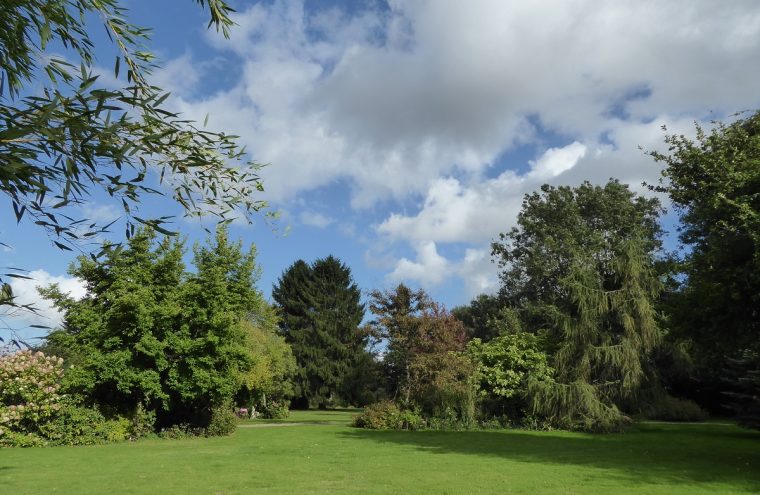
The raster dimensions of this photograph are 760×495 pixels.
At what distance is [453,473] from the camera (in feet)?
38.0

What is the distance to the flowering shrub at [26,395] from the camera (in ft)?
58.6

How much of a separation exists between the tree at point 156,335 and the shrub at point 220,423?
1.07 feet

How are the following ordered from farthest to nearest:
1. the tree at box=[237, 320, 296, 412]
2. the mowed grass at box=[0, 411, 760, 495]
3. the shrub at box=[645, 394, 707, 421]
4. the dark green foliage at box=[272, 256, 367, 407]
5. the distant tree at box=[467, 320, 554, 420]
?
1. the dark green foliage at box=[272, 256, 367, 407]
2. the tree at box=[237, 320, 296, 412]
3. the shrub at box=[645, 394, 707, 421]
4. the distant tree at box=[467, 320, 554, 420]
5. the mowed grass at box=[0, 411, 760, 495]

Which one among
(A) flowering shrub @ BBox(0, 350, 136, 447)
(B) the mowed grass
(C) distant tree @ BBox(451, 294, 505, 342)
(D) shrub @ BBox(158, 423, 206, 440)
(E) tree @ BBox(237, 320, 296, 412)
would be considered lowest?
(B) the mowed grass

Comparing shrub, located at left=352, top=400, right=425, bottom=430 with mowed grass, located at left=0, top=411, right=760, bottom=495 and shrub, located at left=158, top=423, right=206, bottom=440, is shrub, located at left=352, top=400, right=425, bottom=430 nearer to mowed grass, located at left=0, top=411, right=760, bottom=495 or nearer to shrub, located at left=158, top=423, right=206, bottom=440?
mowed grass, located at left=0, top=411, right=760, bottom=495

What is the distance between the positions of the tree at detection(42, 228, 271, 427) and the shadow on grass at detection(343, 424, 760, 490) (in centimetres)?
632

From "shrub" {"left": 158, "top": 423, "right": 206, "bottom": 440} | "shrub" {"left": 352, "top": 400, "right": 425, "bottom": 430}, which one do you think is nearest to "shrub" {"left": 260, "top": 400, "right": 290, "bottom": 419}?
"shrub" {"left": 352, "top": 400, "right": 425, "bottom": 430}

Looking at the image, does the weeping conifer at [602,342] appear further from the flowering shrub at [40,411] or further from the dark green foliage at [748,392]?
the flowering shrub at [40,411]

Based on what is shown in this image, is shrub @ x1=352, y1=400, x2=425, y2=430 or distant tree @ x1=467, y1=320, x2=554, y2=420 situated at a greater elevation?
distant tree @ x1=467, y1=320, x2=554, y2=420

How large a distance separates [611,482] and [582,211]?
32841 millimetres

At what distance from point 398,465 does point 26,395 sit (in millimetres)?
13553

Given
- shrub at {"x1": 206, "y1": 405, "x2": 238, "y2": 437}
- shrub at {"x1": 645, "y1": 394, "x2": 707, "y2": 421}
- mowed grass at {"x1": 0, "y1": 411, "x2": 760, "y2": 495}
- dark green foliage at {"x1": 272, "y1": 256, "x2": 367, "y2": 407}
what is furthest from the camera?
dark green foliage at {"x1": 272, "y1": 256, "x2": 367, "y2": 407}

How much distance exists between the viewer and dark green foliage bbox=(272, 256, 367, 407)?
51.1 m

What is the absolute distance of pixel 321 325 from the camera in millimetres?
52719
